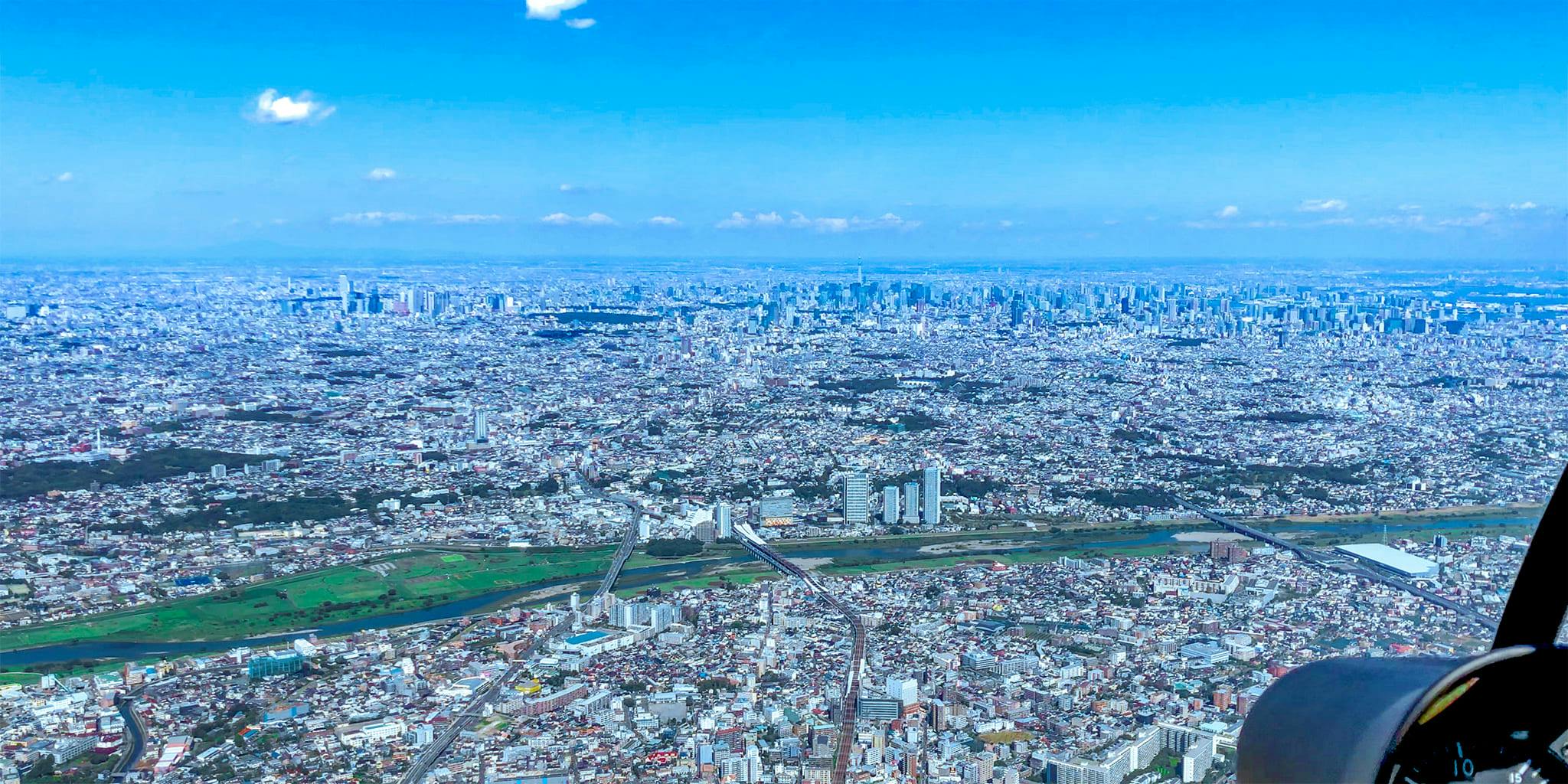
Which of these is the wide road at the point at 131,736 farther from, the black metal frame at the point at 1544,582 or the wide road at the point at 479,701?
the black metal frame at the point at 1544,582

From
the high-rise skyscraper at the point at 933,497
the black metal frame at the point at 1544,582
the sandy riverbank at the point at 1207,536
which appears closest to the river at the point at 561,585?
the sandy riverbank at the point at 1207,536

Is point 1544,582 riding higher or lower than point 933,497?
higher

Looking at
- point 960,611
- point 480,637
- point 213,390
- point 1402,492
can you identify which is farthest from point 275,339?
point 1402,492

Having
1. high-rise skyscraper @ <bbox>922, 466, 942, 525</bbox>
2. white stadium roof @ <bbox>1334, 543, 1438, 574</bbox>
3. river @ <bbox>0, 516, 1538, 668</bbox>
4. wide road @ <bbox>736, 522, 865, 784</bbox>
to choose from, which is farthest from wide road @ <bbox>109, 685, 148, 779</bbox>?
white stadium roof @ <bbox>1334, 543, 1438, 574</bbox>

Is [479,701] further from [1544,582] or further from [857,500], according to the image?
[1544,582]

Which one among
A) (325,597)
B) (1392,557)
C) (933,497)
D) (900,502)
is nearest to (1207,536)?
(1392,557)
